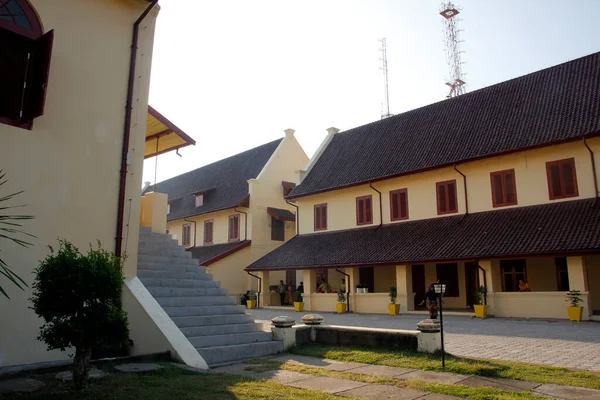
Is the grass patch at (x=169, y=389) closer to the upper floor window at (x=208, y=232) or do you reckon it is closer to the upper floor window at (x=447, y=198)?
the upper floor window at (x=447, y=198)

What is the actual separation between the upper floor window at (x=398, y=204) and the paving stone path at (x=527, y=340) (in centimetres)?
675

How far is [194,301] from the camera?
34.6 feet

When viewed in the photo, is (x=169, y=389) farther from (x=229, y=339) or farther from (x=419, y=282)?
(x=419, y=282)

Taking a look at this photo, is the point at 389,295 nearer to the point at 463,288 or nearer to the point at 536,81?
the point at 463,288

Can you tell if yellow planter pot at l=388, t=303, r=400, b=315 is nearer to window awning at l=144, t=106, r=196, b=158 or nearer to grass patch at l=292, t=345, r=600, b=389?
grass patch at l=292, t=345, r=600, b=389

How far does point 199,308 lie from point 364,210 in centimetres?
1461

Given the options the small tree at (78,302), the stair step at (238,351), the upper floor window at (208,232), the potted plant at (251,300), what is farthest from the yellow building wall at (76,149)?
the upper floor window at (208,232)

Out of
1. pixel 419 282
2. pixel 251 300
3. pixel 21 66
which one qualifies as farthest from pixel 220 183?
pixel 21 66

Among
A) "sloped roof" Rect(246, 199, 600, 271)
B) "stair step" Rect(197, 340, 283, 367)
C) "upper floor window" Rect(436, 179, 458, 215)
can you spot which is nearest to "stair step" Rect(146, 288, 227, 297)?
"stair step" Rect(197, 340, 283, 367)

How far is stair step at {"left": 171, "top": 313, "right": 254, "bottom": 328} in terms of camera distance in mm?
9523

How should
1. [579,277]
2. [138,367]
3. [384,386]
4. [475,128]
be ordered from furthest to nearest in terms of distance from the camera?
[475,128]
[579,277]
[138,367]
[384,386]

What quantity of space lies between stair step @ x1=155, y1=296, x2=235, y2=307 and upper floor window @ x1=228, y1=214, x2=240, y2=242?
19161mm

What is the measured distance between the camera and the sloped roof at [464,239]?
51.2 ft

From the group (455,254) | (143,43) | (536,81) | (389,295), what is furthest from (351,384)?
(536,81)
